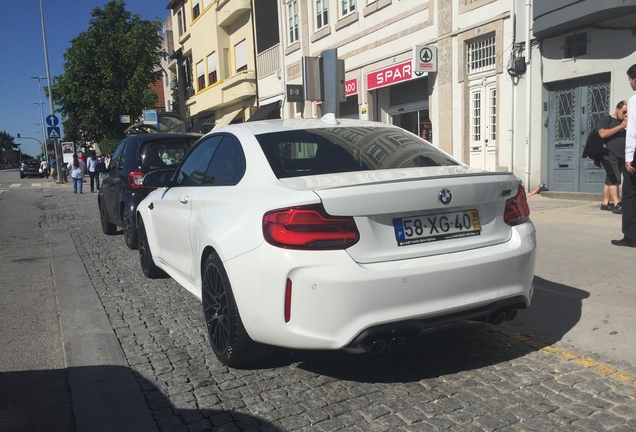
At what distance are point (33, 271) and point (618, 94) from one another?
1024cm

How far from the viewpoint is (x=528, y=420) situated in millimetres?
2844

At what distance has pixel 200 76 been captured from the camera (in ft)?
109

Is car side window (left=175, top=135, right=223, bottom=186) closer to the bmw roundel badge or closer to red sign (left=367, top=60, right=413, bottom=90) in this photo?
the bmw roundel badge

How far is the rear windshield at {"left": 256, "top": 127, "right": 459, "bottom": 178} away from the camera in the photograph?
3.65m

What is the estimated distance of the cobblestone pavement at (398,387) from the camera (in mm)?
→ 2887

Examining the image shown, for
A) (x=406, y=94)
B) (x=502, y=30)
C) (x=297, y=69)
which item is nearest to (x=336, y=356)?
(x=502, y=30)

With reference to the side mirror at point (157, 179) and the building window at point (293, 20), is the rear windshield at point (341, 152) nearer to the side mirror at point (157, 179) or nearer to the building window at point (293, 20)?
the side mirror at point (157, 179)

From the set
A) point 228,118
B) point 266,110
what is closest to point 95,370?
point 266,110

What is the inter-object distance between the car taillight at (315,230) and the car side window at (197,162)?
167 centimetres

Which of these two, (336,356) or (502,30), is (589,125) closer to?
(502,30)

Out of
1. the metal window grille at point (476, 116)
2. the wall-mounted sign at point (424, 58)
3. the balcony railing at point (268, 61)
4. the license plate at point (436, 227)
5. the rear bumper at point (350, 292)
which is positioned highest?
the balcony railing at point (268, 61)

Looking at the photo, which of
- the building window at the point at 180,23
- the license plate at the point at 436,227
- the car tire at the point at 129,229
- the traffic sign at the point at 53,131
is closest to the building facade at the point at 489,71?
the car tire at the point at 129,229

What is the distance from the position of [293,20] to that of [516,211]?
2107cm

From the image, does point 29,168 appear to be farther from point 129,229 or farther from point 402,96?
point 129,229
